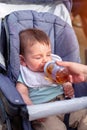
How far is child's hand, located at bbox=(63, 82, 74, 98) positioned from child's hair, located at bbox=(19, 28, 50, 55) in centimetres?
23

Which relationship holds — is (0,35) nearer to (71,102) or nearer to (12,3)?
(12,3)

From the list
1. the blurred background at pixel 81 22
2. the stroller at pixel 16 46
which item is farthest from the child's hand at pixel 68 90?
the blurred background at pixel 81 22

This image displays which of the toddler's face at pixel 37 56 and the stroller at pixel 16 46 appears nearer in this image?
the stroller at pixel 16 46

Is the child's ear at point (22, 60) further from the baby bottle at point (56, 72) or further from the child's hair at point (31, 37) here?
the baby bottle at point (56, 72)

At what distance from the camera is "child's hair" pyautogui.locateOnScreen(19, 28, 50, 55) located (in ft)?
5.66

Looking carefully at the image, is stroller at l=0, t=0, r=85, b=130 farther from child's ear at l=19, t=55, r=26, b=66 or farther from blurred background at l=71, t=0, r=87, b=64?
blurred background at l=71, t=0, r=87, b=64

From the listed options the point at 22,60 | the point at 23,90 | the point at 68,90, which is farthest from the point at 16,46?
the point at 68,90

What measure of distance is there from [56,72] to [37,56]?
0.51 feet

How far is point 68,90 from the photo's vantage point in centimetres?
175

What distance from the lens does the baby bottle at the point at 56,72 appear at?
1.61 m

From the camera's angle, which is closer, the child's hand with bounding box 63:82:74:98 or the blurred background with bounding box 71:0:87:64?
the child's hand with bounding box 63:82:74:98

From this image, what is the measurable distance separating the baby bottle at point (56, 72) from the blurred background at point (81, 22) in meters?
0.86

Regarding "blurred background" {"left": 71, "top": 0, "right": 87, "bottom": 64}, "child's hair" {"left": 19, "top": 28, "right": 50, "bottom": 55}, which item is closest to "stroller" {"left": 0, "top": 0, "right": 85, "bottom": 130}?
"child's hair" {"left": 19, "top": 28, "right": 50, "bottom": 55}

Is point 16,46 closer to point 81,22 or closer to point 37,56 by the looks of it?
point 37,56
